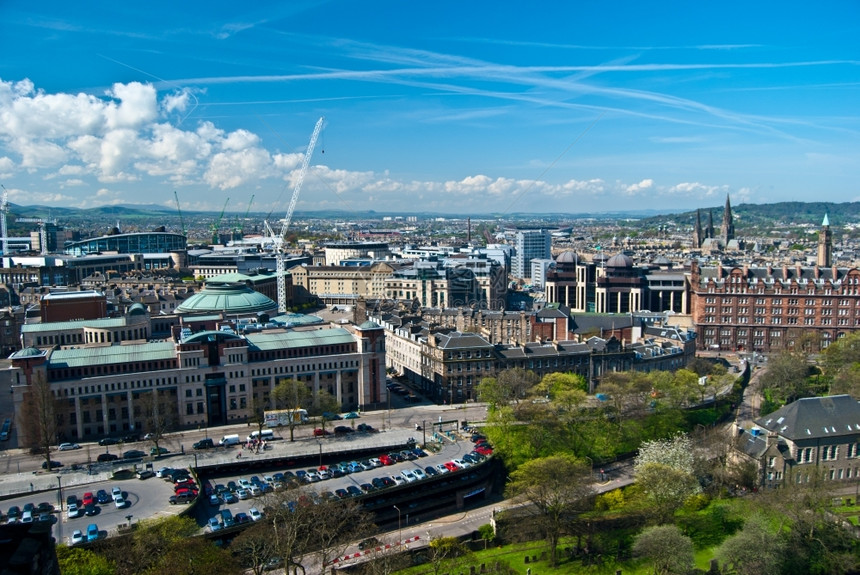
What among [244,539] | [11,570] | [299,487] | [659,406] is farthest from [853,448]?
[11,570]

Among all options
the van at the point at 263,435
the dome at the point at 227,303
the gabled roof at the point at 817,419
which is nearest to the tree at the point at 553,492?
the gabled roof at the point at 817,419

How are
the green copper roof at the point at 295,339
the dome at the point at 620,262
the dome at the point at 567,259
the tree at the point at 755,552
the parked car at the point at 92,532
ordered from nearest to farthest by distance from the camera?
the tree at the point at 755,552, the parked car at the point at 92,532, the green copper roof at the point at 295,339, the dome at the point at 620,262, the dome at the point at 567,259

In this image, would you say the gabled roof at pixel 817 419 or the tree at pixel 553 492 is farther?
the gabled roof at pixel 817 419

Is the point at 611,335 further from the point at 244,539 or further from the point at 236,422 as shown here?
the point at 244,539

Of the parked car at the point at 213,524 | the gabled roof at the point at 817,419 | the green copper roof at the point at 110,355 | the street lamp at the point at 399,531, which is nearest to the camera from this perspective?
the parked car at the point at 213,524

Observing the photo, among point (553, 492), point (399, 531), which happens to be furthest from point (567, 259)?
point (399, 531)

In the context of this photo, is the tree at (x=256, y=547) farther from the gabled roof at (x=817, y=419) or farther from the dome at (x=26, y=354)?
the gabled roof at (x=817, y=419)

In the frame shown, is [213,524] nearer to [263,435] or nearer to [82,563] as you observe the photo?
[82,563]
